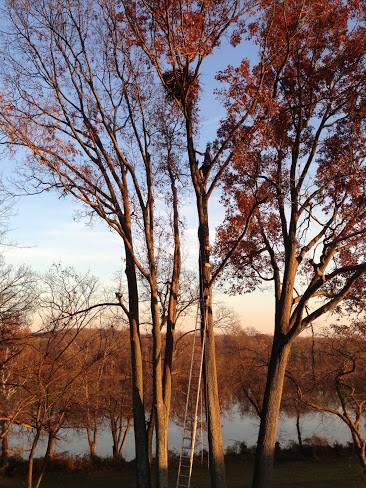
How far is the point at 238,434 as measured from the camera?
1208 inches

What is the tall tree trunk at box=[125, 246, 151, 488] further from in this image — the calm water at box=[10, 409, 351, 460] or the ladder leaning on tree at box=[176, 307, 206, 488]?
the calm water at box=[10, 409, 351, 460]

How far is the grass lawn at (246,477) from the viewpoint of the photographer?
20297 mm

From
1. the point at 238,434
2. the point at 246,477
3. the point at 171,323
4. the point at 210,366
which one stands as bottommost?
the point at 246,477

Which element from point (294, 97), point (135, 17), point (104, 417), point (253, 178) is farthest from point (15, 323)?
point (104, 417)

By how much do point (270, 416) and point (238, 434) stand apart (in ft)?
79.4

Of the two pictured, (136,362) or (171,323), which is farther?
(136,362)

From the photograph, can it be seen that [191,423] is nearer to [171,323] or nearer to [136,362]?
[136,362]

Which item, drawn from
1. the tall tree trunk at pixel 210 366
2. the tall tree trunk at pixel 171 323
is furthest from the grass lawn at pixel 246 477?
the tall tree trunk at pixel 210 366

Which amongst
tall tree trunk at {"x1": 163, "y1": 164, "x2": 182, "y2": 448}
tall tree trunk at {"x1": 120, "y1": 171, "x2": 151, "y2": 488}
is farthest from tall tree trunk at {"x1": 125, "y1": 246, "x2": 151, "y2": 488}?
tall tree trunk at {"x1": 163, "y1": 164, "x2": 182, "y2": 448}

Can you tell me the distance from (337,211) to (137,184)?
4058mm

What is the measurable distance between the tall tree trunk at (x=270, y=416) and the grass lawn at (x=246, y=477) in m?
12.5

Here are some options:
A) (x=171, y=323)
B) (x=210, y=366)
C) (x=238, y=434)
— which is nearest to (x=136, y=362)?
(x=171, y=323)

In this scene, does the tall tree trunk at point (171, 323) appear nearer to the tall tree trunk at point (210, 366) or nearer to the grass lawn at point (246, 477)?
the tall tree trunk at point (210, 366)

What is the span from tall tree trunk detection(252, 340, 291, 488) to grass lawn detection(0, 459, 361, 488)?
492 inches
